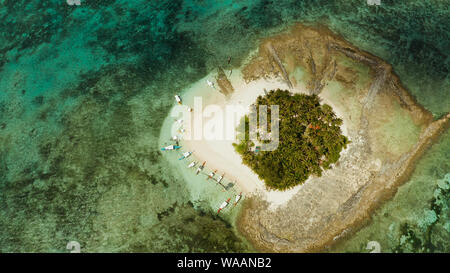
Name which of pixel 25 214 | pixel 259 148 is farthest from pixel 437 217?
pixel 25 214

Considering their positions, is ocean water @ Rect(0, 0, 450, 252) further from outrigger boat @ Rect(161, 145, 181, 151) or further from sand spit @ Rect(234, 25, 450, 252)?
sand spit @ Rect(234, 25, 450, 252)

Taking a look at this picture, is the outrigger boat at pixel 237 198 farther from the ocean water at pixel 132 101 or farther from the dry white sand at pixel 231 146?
the ocean water at pixel 132 101

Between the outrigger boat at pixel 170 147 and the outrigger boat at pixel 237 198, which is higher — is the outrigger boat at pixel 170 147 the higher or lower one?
the higher one

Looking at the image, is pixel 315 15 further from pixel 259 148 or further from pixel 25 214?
pixel 25 214

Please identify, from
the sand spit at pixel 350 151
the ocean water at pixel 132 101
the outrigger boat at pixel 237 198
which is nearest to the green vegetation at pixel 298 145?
the sand spit at pixel 350 151

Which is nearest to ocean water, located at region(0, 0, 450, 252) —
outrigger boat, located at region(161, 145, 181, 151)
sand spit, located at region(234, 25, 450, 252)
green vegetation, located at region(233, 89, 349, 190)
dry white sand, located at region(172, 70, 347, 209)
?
outrigger boat, located at region(161, 145, 181, 151)

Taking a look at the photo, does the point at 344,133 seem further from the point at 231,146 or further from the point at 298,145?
the point at 231,146

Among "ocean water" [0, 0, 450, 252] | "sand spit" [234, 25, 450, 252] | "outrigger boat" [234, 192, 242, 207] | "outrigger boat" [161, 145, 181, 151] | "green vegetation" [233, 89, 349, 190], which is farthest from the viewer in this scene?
"outrigger boat" [161, 145, 181, 151]
